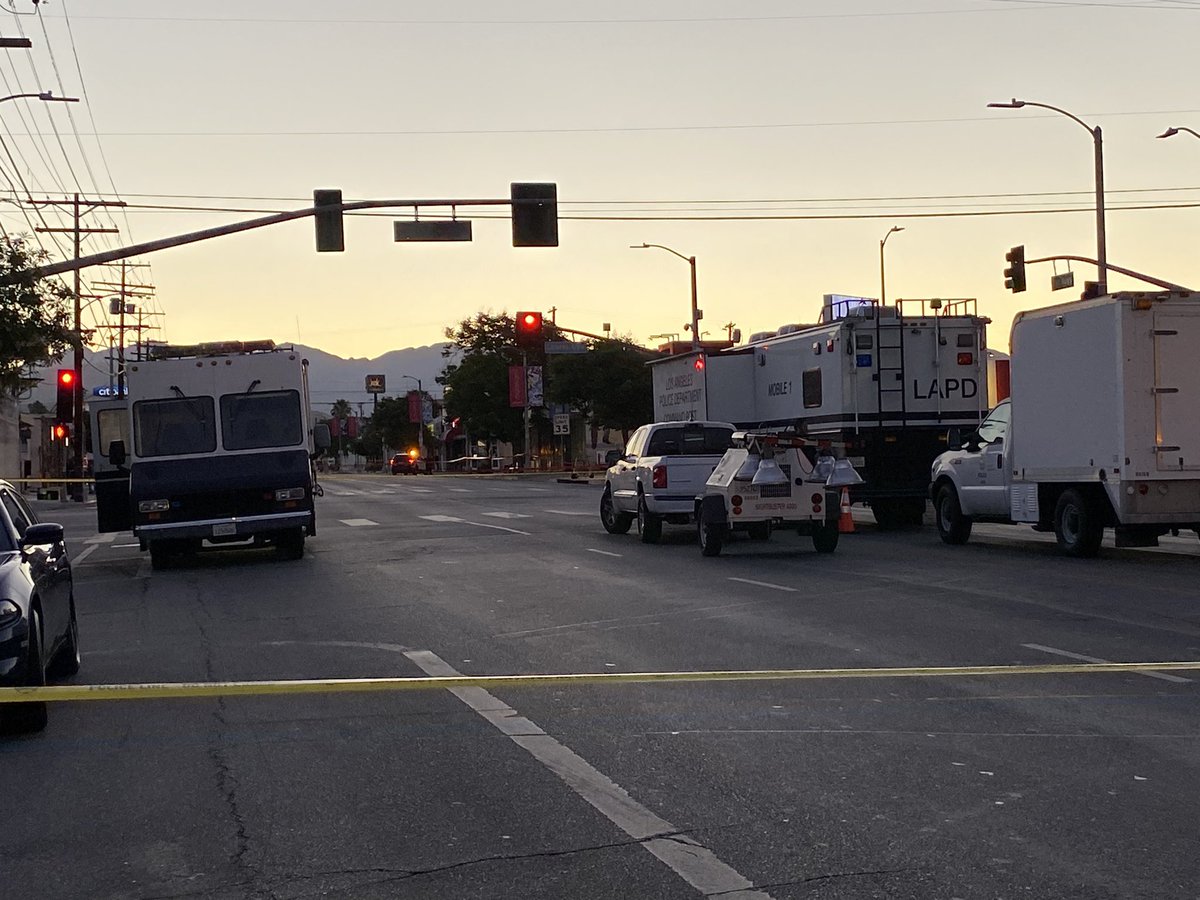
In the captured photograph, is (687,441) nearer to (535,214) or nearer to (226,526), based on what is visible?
(535,214)

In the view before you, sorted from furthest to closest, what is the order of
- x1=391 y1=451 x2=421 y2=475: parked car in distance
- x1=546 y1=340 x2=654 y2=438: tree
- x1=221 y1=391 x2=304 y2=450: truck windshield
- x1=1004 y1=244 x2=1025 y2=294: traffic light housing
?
1. x1=391 y1=451 x2=421 y2=475: parked car in distance
2. x1=546 y1=340 x2=654 y2=438: tree
3. x1=1004 y1=244 x2=1025 y2=294: traffic light housing
4. x1=221 y1=391 x2=304 y2=450: truck windshield

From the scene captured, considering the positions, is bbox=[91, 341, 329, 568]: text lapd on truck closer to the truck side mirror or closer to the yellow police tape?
the truck side mirror

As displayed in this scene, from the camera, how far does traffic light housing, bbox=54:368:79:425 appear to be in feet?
184

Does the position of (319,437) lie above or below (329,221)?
below

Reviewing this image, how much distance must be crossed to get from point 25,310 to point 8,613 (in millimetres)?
22804

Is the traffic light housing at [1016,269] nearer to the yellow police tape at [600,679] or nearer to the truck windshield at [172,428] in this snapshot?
the truck windshield at [172,428]

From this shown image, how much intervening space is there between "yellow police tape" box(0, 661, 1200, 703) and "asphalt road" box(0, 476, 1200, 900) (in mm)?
140

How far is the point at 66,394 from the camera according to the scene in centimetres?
5797

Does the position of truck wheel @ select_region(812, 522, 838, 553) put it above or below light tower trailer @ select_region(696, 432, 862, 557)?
below

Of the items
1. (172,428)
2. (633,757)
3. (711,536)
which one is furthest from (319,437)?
(633,757)

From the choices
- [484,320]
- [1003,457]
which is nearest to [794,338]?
[1003,457]

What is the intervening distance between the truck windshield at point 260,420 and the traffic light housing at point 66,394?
37.7 metres

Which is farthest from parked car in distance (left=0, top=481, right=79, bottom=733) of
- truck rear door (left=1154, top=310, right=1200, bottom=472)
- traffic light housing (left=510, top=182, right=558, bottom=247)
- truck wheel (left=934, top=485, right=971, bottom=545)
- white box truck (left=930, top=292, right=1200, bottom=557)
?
traffic light housing (left=510, top=182, right=558, bottom=247)

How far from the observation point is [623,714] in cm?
853
